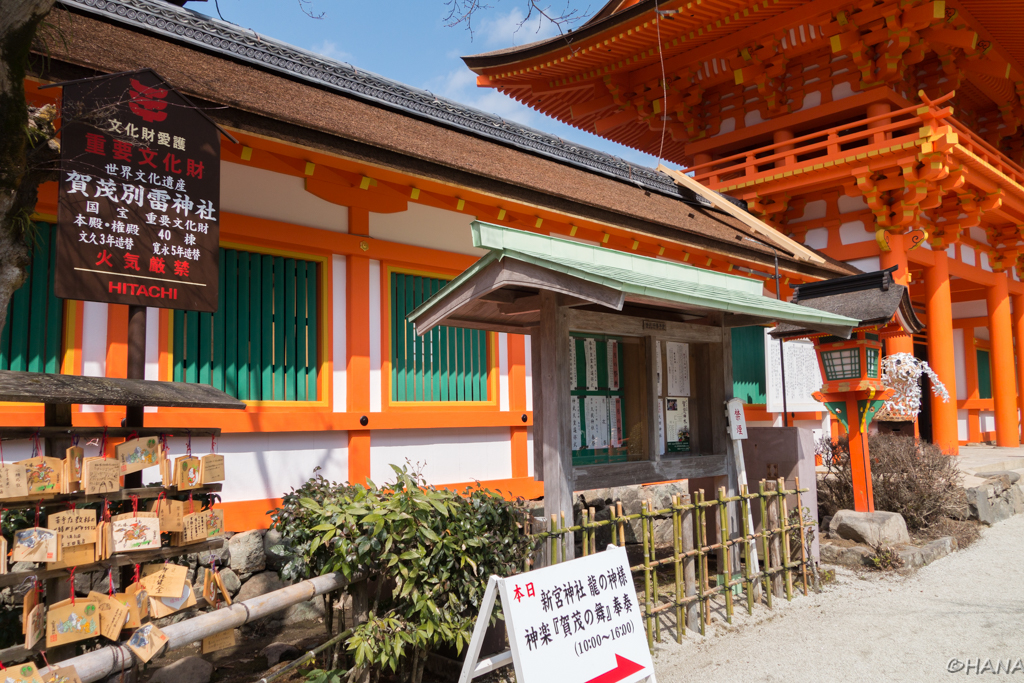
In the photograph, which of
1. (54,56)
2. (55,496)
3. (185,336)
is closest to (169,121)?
(54,56)

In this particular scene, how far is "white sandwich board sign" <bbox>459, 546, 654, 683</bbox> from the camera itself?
296 cm

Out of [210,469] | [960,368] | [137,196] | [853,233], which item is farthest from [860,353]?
[960,368]

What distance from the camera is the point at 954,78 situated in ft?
38.2

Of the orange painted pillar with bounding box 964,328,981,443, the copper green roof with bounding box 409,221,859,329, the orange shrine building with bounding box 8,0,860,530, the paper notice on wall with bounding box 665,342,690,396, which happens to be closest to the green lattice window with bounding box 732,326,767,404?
Result: the orange shrine building with bounding box 8,0,860,530

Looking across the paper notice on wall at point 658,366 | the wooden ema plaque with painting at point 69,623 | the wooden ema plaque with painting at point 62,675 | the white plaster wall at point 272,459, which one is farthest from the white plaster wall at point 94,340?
the paper notice on wall at point 658,366

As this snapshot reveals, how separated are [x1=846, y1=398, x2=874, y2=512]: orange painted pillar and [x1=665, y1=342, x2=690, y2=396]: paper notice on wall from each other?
269 cm

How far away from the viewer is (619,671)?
330cm

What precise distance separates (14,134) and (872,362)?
23.4 feet

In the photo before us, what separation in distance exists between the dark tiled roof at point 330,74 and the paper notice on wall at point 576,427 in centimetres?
379

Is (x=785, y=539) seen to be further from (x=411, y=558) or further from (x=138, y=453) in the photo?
(x=138, y=453)

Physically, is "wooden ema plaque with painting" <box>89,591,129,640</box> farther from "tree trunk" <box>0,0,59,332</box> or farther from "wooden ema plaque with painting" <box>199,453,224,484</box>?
"tree trunk" <box>0,0,59,332</box>

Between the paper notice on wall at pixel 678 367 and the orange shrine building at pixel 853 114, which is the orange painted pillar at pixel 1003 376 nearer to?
the orange shrine building at pixel 853 114

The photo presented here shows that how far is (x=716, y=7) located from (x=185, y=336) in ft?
30.3

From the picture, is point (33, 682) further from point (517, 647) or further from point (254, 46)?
point (254, 46)
